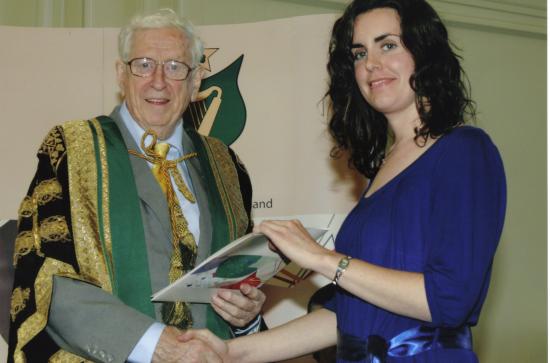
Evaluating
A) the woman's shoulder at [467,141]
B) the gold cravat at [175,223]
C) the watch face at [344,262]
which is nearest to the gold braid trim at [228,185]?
the gold cravat at [175,223]

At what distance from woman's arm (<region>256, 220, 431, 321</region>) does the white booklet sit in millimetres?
110

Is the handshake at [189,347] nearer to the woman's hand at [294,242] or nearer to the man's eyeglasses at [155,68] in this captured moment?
the woman's hand at [294,242]

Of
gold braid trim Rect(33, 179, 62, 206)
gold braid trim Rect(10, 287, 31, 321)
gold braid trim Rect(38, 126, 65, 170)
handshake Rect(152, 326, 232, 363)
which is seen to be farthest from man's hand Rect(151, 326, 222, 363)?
gold braid trim Rect(38, 126, 65, 170)

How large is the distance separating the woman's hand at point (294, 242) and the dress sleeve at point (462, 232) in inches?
9.9

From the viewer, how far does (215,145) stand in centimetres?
292

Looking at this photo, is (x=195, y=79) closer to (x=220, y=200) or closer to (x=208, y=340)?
(x=220, y=200)

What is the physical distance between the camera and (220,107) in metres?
3.49

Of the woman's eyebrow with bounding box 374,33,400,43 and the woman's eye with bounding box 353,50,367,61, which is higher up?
the woman's eyebrow with bounding box 374,33,400,43

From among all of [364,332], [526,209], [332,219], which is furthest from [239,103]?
[526,209]

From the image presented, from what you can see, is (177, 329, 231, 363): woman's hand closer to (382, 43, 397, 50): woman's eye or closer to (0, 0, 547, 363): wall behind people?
(382, 43, 397, 50): woman's eye

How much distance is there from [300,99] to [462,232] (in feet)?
5.55

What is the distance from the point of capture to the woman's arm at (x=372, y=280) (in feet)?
6.23

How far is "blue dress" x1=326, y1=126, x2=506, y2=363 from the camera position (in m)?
1.88

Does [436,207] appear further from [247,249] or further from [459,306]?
[247,249]
